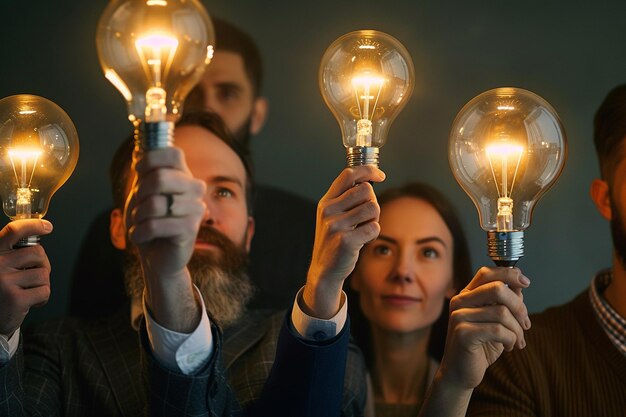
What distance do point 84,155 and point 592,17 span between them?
170 cm

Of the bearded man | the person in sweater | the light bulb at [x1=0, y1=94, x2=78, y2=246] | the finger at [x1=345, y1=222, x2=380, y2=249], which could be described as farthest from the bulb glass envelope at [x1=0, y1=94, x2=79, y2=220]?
the person in sweater

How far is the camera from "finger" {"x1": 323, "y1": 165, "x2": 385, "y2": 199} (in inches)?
63.9

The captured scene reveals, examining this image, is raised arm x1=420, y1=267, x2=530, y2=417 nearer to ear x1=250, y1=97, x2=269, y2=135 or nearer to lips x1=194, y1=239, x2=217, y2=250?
lips x1=194, y1=239, x2=217, y2=250

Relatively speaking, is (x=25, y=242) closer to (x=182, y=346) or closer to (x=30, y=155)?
(x=30, y=155)

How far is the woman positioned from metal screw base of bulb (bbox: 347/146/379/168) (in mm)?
814

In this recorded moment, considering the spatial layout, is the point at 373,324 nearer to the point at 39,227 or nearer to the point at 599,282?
the point at 599,282

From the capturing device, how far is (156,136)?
4.36ft

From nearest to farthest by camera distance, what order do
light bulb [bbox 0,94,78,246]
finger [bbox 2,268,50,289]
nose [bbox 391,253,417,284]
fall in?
1. finger [bbox 2,268,50,289]
2. light bulb [bbox 0,94,78,246]
3. nose [bbox 391,253,417,284]

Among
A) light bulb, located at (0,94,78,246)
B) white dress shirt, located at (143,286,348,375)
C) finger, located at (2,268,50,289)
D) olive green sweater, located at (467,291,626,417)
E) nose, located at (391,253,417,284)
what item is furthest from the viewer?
nose, located at (391,253,417,284)

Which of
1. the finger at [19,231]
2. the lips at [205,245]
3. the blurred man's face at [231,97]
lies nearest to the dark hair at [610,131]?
the blurred man's face at [231,97]

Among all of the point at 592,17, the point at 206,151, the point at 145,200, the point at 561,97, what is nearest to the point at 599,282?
the point at 561,97

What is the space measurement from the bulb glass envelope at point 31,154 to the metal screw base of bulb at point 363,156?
64 centimetres

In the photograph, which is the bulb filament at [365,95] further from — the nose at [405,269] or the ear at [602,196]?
the ear at [602,196]

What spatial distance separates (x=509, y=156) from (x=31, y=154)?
104cm
